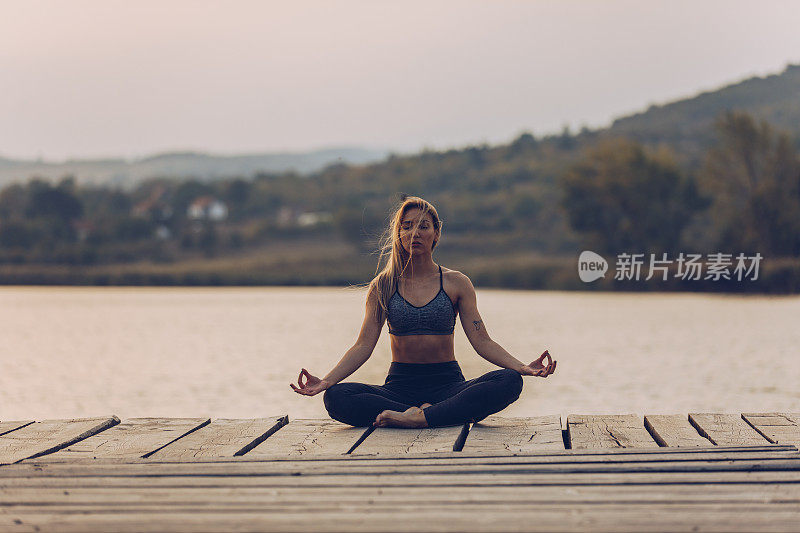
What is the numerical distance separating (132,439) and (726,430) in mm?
2884

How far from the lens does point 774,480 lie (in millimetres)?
3660

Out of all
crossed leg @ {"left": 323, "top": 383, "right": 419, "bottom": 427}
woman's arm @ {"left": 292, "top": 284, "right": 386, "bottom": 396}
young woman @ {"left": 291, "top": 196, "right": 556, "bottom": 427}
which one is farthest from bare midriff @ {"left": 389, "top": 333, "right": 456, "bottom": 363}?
crossed leg @ {"left": 323, "top": 383, "right": 419, "bottom": 427}

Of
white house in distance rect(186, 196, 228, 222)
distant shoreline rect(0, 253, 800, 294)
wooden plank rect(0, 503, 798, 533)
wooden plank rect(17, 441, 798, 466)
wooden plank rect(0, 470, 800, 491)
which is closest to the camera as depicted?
wooden plank rect(0, 503, 798, 533)

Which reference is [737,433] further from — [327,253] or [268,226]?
[268,226]

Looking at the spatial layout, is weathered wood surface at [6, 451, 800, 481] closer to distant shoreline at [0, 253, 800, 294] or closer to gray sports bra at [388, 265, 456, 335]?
gray sports bra at [388, 265, 456, 335]

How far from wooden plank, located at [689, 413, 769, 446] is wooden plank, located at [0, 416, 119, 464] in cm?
306

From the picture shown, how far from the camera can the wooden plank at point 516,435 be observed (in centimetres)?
Answer: 450

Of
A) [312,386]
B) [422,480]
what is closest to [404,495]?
[422,480]

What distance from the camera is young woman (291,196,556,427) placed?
17.0 feet

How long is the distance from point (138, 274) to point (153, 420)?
5503 centimetres

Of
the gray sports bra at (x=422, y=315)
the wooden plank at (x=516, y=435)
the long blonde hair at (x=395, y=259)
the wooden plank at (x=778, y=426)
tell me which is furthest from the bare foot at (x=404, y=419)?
the wooden plank at (x=778, y=426)

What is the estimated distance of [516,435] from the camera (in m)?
4.84

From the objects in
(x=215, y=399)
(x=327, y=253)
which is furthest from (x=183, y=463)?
(x=327, y=253)

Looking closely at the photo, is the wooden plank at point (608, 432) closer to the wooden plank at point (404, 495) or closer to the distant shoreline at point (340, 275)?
the wooden plank at point (404, 495)
